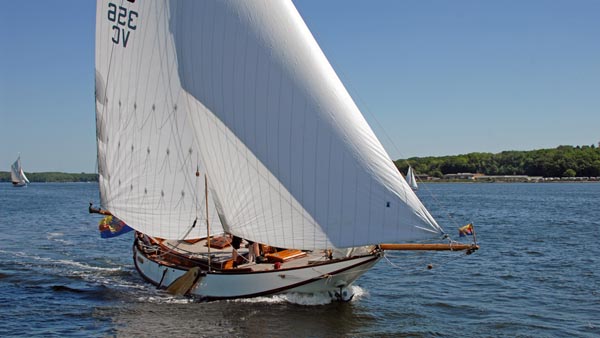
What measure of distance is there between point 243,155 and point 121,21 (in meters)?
8.58

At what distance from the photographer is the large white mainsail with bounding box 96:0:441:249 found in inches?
681

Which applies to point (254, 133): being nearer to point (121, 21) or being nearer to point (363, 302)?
point (363, 302)

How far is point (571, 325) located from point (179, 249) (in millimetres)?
14349

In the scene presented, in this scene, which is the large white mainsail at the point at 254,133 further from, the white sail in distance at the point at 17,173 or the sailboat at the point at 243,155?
the white sail in distance at the point at 17,173

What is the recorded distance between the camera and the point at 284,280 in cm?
1995

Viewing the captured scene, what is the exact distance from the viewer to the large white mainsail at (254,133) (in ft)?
56.7

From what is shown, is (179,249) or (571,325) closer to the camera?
(571,325)

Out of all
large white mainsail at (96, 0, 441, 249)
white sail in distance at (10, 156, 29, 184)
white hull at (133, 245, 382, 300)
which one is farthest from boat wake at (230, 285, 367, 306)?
white sail in distance at (10, 156, 29, 184)

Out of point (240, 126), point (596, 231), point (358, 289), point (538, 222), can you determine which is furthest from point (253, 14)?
point (538, 222)

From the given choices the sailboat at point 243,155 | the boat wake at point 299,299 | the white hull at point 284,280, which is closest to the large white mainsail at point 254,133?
the sailboat at point 243,155

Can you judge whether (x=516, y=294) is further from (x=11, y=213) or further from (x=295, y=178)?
(x=11, y=213)

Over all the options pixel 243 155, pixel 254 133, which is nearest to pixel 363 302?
pixel 243 155

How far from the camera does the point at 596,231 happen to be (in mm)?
43094

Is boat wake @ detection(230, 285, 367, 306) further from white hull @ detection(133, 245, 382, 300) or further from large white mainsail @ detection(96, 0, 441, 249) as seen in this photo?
large white mainsail @ detection(96, 0, 441, 249)
